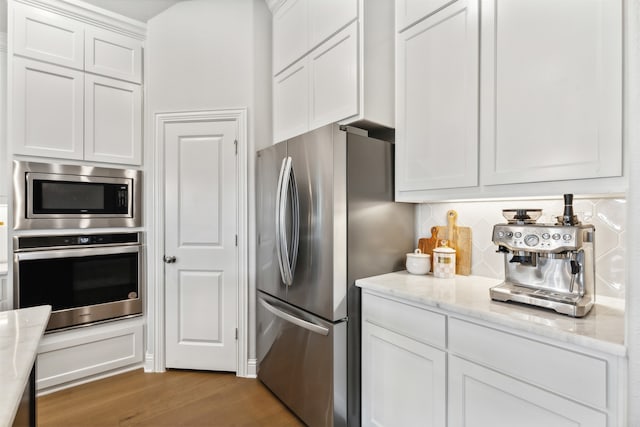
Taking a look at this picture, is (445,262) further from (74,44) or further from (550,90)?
(74,44)

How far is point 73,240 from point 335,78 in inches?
91.8

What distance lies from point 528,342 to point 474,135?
92 cm

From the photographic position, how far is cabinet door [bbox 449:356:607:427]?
105 cm

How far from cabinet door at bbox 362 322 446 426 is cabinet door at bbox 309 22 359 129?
1262 mm

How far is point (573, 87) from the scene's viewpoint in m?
1.20

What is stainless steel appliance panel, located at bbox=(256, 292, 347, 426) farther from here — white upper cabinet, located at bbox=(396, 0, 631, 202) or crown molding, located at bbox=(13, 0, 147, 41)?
crown molding, located at bbox=(13, 0, 147, 41)

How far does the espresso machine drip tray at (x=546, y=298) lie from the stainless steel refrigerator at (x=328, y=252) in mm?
703

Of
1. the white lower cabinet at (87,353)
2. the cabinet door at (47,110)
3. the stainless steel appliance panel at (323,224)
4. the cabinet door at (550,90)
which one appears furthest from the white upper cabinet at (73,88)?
the cabinet door at (550,90)

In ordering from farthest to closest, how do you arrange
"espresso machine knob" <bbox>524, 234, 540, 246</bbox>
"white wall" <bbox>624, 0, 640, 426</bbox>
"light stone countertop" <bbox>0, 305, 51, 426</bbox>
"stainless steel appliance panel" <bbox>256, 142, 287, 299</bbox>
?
"stainless steel appliance panel" <bbox>256, 142, 287, 299</bbox> < "espresso machine knob" <bbox>524, 234, 540, 246</bbox> < "white wall" <bbox>624, 0, 640, 426</bbox> < "light stone countertop" <bbox>0, 305, 51, 426</bbox>

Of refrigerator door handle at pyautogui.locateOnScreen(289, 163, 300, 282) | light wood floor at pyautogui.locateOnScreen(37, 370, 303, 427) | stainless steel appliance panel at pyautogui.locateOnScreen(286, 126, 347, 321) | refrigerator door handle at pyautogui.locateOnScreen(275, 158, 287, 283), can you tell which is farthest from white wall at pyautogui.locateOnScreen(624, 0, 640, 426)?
light wood floor at pyautogui.locateOnScreen(37, 370, 303, 427)

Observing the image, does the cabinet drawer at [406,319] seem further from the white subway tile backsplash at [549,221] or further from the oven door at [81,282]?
the oven door at [81,282]

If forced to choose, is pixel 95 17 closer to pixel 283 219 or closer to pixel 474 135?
pixel 283 219

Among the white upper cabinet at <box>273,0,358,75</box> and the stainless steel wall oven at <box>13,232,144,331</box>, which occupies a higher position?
the white upper cabinet at <box>273,0,358,75</box>

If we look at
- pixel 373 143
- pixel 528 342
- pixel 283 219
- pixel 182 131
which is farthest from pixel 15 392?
pixel 182 131
